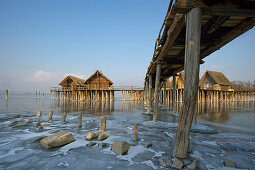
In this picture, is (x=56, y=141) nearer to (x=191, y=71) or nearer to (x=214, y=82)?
(x=191, y=71)

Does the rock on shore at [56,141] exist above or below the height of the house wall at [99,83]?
below

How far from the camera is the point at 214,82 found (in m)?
37.3

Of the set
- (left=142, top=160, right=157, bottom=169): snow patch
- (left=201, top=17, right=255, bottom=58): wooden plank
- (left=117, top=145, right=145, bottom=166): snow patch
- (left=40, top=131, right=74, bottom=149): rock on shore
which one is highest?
(left=201, top=17, right=255, bottom=58): wooden plank

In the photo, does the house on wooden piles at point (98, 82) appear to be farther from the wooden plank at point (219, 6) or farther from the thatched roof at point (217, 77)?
the thatched roof at point (217, 77)

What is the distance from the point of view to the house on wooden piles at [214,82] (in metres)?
36.6

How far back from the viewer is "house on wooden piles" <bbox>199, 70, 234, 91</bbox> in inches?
1441

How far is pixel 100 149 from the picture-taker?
4.24 m

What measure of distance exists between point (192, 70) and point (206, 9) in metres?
1.49

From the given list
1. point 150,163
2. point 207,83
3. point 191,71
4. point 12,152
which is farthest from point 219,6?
point 207,83

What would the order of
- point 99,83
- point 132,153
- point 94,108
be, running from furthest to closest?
point 99,83 < point 94,108 < point 132,153

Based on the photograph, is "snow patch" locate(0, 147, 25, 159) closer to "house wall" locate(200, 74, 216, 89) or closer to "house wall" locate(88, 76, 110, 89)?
"house wall" locate(88, 76, 110, 89)

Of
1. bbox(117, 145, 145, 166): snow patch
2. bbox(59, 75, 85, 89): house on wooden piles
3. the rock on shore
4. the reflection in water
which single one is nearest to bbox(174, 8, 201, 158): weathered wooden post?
bbox(117, 145, 145, 166): snow patch

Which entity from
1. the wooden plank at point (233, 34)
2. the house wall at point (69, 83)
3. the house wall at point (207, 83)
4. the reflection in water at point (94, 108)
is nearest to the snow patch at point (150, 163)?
the wooden plank at point (233, 34)

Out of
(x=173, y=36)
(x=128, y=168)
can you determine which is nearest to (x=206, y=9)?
(x=173, y=36)
